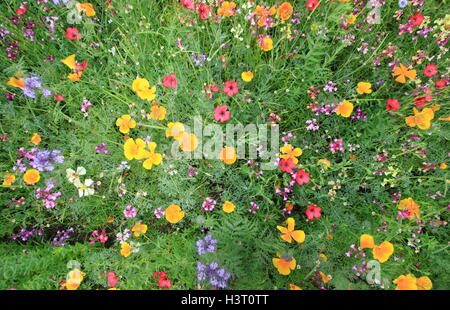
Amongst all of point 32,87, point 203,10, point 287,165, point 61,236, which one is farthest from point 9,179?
point 287,165

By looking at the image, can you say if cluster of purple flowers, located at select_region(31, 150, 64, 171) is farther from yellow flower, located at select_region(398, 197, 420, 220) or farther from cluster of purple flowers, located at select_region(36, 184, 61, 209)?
yellow flower, located at select_region(398, 197, 420, 220)

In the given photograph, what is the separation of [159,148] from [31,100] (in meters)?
1.54

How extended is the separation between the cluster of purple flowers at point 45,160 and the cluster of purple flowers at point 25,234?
2.22ft

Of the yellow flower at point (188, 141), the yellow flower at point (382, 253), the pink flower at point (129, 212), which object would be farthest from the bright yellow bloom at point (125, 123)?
the yellow flower at point (382, 253)

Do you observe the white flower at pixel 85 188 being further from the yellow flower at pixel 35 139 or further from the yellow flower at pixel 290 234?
the yellow flower at pixel 290 234

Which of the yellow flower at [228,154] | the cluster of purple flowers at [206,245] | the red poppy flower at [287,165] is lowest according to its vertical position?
the cluster of purple flowers at [206,245]

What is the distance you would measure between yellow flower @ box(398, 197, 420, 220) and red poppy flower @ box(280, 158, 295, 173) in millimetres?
1040

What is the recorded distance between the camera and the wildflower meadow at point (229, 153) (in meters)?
2.32

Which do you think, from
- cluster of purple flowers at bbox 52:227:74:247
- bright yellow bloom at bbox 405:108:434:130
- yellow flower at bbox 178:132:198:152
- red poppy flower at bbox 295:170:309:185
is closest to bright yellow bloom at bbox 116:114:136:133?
yellow flower at bbox 178:132:198:152

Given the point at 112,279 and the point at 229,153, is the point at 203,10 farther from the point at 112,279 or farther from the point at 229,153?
the point at 112,279

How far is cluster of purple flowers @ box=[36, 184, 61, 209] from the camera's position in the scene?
245 cm

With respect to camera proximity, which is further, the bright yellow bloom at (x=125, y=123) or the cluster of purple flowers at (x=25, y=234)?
the cluster of purple flowers at (x=25, y=234)

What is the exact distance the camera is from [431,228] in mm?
2480

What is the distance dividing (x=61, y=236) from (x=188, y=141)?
1697 mm
